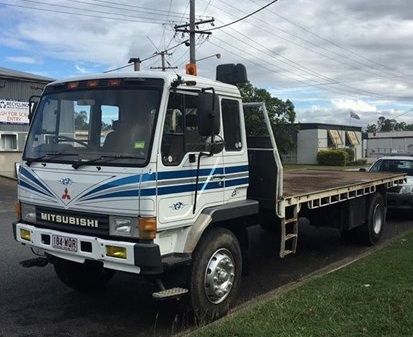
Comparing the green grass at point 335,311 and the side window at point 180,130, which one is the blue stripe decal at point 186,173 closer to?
the side window at point 180,130

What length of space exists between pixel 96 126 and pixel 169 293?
181 centimetres

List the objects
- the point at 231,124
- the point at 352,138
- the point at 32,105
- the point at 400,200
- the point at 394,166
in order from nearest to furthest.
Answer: the point at 231,124 → the point at 32,105 → the point at 400,200 → the point at 394,166 → the point at 352,138

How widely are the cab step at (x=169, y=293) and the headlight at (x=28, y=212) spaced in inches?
63.7

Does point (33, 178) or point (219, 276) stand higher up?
point (33, 178)

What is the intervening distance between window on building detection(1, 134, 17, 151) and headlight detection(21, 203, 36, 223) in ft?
66.5

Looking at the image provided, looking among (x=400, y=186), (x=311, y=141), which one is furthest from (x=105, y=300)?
Answer: (x=311, y=141)

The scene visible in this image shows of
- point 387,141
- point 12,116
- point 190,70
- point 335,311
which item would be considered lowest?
point 335,311

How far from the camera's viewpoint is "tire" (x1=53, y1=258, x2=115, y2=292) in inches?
262

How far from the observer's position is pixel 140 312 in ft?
20.2

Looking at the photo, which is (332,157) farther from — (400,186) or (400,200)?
(400,186)

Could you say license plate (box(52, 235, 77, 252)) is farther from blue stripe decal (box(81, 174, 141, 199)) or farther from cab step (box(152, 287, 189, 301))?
cab step (box(152, 287, 189, 301))

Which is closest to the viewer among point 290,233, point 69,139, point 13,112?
point 69,139

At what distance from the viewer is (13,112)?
24.9 meters

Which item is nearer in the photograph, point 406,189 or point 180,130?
point 180,130
